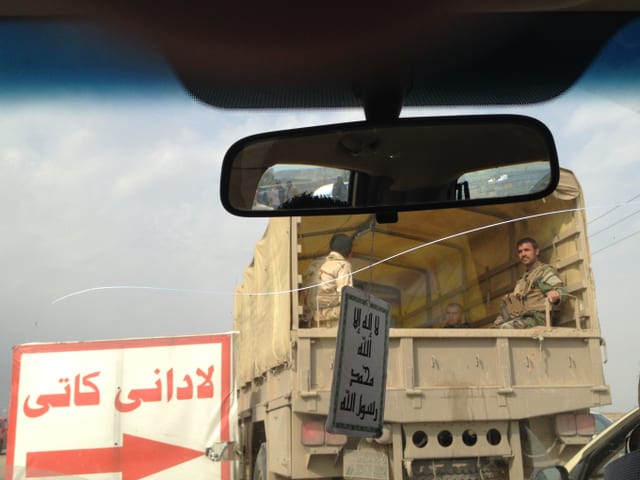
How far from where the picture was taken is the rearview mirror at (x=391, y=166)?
2.57 m

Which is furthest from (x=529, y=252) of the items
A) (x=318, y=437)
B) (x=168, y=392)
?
(x=168, y=392)

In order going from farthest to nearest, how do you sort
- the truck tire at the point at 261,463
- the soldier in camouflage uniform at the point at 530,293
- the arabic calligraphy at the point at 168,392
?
the truck tire at the point at 261,463, the arabic calligraphy at the point at 168,392, the soldier in camouflage uniform at the point at 530,293

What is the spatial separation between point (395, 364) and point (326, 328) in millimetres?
577

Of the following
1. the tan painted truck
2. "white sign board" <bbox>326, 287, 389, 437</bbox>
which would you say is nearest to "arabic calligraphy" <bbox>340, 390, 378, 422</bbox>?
"white sign board" <bbox>326, 287, 389, 437</bbox>

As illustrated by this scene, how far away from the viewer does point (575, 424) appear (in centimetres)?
609

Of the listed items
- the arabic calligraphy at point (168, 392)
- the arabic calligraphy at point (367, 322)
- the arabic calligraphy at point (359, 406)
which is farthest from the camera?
the arabic calligraphy at point (168, 392)

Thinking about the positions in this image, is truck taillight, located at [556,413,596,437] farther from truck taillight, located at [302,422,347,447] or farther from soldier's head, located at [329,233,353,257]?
soldier's head, located at [329,233,353,257]

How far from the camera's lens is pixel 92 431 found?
6.85 m

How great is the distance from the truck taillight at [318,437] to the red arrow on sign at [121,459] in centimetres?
148

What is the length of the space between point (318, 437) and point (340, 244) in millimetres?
2033

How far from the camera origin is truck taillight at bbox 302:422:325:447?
19.7 feet

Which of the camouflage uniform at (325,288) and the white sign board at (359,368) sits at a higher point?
the camouflage uniform at (325,288)

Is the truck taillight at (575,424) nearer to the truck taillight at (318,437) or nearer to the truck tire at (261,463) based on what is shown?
the truck taillight at (318,437)

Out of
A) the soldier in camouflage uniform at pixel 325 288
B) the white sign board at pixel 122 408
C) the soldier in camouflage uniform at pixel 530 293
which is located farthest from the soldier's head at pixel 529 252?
the white sign board at pixel 122 408
